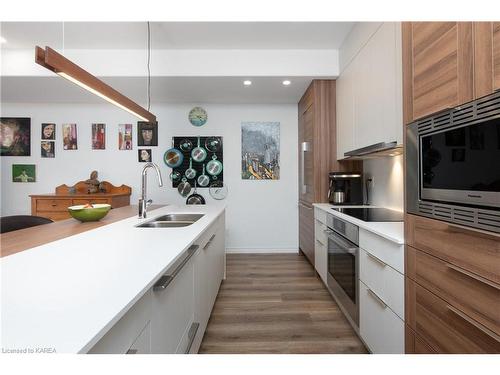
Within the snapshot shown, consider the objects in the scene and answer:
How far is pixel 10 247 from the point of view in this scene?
122cm

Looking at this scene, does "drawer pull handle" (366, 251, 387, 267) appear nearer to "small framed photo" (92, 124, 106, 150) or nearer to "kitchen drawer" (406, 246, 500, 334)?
"kitchen drawer" (406, 246, 500, 334)

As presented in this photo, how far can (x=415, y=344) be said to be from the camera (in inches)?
48.5

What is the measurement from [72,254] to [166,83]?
2.76 metres

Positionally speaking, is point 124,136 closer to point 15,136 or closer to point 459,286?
point 15,136

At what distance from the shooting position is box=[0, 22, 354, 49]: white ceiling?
2578mm

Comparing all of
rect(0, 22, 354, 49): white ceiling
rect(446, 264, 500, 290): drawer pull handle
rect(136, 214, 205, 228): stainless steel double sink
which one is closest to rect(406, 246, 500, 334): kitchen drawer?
→ rect(446, 264, 500, 290): drawer pull handle

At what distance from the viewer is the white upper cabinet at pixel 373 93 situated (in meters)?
1.81

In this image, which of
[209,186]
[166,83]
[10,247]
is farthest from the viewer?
[209,186]

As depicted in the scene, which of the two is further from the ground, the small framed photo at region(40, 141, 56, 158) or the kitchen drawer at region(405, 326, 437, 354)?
the small framed photo at region(40, 141, 56, 158)

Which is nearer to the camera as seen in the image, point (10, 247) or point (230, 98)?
point (10, 247)
